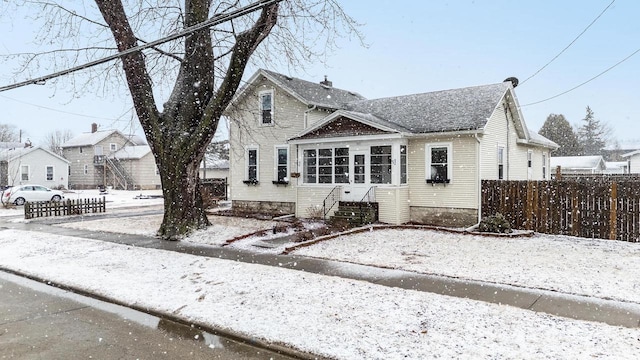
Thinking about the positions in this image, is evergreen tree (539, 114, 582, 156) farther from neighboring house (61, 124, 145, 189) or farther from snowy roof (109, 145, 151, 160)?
neighboring house (61, 124, 145, 189)

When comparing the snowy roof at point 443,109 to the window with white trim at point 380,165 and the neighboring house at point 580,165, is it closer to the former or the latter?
the window with white trim at point 380,165

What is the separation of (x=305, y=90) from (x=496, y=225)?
1054 cm

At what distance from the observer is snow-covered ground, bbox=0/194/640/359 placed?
4.80 meters

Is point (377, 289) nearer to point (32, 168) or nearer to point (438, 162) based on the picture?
point (438, 162)

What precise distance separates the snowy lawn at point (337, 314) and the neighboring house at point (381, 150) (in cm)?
781

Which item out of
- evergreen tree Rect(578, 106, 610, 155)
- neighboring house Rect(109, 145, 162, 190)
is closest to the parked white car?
neighboring house Rect(109, 145, 162, 190)

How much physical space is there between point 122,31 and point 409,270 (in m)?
10.8

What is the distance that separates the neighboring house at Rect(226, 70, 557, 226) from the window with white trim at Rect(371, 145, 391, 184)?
0.12 feet

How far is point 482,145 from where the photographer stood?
1452 cm

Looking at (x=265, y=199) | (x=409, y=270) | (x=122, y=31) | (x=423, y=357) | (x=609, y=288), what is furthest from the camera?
(x=265, y=199)

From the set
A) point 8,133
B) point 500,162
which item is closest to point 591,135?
point 500,162

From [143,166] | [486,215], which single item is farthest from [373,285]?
[143,166]

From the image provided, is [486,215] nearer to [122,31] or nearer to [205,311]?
[205,311]

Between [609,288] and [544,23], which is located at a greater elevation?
[544,23]
